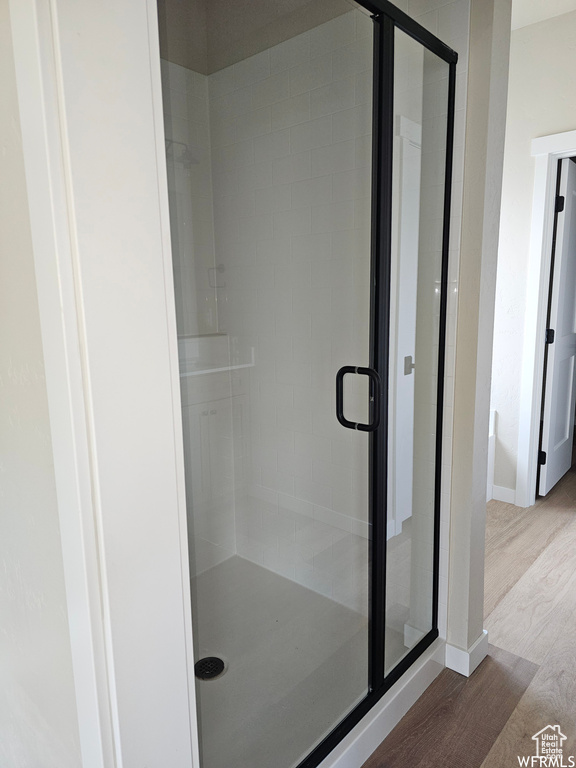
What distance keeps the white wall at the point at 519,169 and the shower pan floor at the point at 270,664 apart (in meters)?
1.88

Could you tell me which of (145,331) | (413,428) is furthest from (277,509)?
(145,331)

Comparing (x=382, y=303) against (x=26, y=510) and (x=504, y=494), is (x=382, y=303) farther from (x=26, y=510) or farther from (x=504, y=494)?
(x=504, y=494)

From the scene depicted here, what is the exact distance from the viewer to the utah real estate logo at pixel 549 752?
1471 millimetres

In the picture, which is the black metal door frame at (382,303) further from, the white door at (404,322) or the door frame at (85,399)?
the door frame at (85,399)

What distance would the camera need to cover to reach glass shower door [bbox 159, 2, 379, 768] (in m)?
1.28

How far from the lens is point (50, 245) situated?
65 centimetres

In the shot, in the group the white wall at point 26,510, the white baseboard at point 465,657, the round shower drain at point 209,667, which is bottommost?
the white baseboard at point 465,657

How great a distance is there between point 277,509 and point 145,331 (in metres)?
1.14

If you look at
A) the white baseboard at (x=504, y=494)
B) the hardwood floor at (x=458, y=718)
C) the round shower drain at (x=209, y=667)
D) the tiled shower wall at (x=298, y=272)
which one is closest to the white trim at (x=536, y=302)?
the white baseboard at (x=504, y=494)

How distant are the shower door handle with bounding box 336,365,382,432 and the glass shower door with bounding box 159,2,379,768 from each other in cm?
1

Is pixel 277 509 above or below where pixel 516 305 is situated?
below

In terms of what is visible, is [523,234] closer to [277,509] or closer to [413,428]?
[413,428]

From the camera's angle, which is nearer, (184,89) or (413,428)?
(184,89)

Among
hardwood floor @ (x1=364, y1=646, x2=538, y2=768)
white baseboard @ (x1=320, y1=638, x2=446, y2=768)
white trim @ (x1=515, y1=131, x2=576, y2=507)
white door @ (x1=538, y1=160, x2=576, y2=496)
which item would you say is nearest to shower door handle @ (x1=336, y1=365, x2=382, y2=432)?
white baseboard @ (x1=320, y1=638, x2=446, y2=768)
